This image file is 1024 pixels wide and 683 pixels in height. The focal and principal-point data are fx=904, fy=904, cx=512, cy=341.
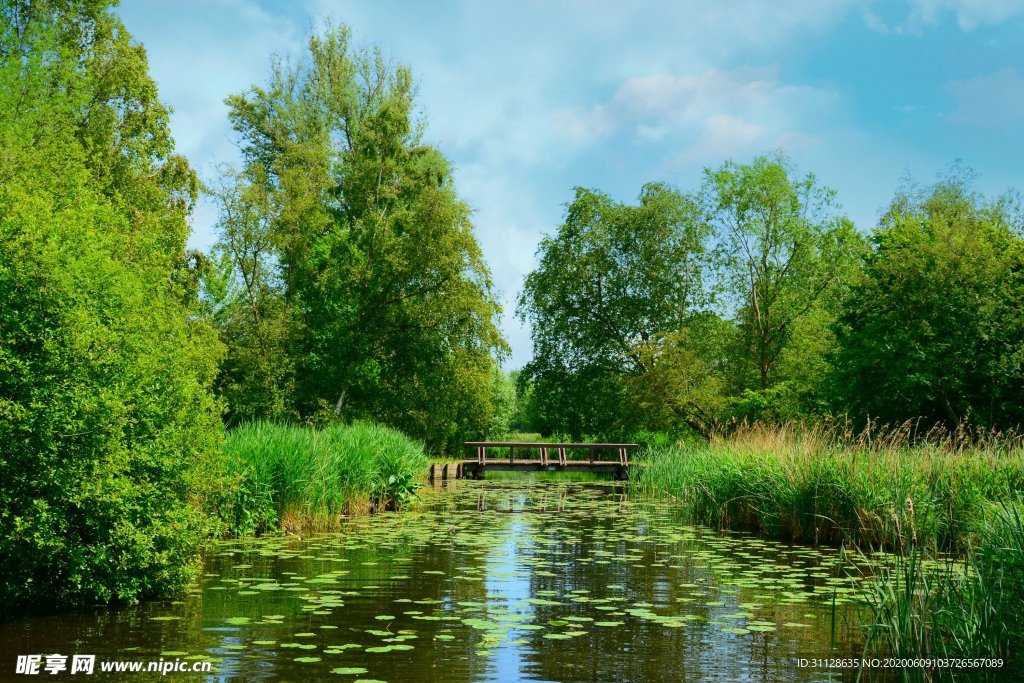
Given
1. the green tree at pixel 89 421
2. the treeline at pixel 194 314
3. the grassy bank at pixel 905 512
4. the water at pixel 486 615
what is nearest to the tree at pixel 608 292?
the treeline at pixel 194 314

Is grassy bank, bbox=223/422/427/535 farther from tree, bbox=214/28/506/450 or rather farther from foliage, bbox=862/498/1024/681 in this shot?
tree, bbox=214/28/506/450

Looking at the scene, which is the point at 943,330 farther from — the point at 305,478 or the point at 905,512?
the point at 305,478

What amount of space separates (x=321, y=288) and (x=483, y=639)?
96.7ft

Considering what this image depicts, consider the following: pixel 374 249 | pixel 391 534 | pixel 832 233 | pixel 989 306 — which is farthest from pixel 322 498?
pixel 832 233

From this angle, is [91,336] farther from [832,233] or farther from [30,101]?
[832,233]

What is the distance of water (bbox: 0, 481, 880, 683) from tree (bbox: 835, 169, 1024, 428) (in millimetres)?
14740

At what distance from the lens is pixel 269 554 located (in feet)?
38.7

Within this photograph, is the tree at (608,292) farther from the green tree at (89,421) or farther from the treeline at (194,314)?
the green tree at (89,421)

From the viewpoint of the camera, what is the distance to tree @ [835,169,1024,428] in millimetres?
25500

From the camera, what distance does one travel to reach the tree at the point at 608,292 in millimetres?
44312

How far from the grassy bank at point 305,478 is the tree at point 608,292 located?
2579cm

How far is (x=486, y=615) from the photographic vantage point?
837cm

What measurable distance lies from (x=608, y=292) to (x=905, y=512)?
1329 inches

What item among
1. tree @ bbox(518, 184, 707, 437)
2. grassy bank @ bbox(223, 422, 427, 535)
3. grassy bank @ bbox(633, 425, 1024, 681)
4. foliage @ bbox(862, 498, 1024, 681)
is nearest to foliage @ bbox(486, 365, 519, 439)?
tree @ bbox(518, 184, 707, 437)
